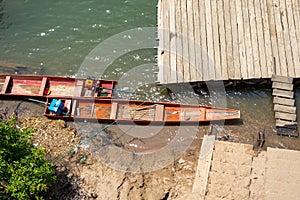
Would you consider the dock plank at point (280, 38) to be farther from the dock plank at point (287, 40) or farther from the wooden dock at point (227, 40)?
the dock plank at point (287, 40)

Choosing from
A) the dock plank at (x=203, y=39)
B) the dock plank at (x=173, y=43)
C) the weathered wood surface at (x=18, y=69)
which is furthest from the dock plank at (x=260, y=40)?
the weathered wood surface at (x=18, y=69)

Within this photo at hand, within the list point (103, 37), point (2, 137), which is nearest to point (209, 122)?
point (103, 37)

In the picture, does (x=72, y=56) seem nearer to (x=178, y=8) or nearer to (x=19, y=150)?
(x=178, y=8)

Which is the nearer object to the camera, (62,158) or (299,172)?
(299,172)

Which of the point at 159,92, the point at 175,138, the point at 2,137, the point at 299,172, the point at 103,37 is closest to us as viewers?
the point at 2,137

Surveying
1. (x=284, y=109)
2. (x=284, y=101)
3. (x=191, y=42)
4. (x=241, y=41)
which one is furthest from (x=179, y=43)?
(x=284, y=109)

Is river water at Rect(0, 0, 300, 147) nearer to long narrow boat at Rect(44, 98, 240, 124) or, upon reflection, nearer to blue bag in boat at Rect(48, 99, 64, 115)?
long narrow boat at Rect(44, 98, 240, 124)

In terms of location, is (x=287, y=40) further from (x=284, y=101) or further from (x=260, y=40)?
(x=284, y=101)

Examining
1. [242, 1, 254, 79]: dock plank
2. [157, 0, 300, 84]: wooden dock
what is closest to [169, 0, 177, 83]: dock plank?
[157, 0, 300, 84]: wooden dock
